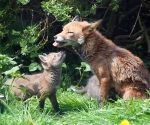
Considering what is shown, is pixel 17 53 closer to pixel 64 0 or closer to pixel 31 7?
pixel 31 7

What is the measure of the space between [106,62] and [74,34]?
704mm

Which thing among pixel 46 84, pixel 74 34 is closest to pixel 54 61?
pixel 46 84

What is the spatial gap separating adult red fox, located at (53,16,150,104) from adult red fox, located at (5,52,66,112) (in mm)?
400

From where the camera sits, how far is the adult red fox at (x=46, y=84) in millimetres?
7457

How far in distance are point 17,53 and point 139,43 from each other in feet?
8.66

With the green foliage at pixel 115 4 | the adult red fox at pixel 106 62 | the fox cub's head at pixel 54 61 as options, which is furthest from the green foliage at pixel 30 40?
the green foliage at pixel 115 4

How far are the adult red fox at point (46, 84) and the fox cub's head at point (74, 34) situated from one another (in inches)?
14.4

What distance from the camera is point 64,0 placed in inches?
325

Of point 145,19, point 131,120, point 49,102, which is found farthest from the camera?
point 145,19

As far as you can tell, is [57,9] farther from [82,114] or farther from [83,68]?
[82,114]

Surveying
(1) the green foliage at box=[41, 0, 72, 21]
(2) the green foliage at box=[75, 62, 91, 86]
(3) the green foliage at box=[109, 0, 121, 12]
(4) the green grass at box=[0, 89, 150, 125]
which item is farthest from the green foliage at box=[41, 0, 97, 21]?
(4) the green grass at box=[0, 89, 150, 125]

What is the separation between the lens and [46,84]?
749 cm

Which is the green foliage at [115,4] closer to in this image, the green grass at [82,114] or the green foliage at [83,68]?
the green foliage at [83,68]

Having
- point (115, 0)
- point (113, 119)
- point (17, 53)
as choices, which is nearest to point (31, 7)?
point (17, 53)
